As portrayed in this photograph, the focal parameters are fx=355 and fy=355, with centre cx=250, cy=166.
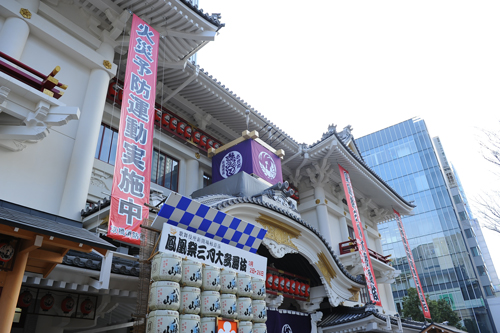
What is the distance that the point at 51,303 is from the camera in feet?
23.5

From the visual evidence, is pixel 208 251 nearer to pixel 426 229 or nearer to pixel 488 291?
pixel 488 291

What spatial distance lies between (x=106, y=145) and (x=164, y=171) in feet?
7.91

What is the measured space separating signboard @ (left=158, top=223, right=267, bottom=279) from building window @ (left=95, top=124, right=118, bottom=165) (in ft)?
18.3

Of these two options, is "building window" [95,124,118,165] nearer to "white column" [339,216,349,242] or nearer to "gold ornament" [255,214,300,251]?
"gold ornament" [255,214,300,251]

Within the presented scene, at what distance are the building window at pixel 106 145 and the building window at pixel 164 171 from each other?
1.63m

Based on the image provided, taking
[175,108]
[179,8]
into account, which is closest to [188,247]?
[179,8]

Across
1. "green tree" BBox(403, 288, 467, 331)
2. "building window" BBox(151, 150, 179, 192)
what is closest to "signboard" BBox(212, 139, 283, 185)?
"building window" BBox(151, 150, 179, 192)

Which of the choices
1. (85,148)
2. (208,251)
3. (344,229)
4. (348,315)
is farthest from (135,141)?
(344,229)

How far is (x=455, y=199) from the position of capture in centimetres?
5656

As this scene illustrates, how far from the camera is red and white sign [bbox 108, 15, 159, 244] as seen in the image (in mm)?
7924

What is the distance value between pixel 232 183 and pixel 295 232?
2725 millimetres

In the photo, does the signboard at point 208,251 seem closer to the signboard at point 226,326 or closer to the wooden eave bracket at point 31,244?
the signboard at point 226,326

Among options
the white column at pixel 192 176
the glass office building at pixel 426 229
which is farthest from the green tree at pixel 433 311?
the white column at pixel 192 176

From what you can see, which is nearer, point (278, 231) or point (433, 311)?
point (278, 231)
